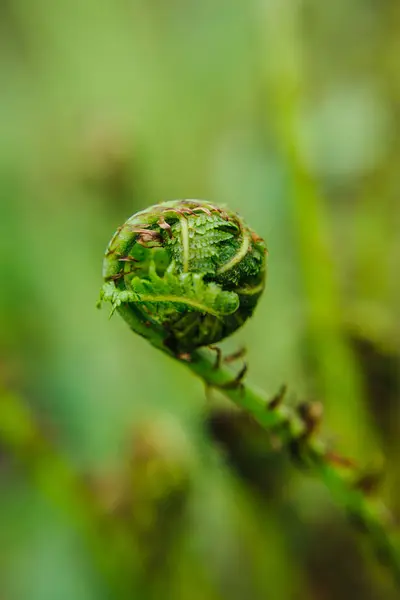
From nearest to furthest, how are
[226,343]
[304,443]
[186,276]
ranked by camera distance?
1. [186,276]
2. [304,443]
3. [226,343]

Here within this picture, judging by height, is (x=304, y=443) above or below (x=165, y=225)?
below

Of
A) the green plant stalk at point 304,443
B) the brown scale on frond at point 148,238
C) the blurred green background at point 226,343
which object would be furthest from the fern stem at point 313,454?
the blurred green background at point 226,343

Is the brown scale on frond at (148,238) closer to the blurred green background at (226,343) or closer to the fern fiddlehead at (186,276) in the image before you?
the fern fiddlehead at (186,276)

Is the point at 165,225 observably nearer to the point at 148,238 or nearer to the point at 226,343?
the point at 148,238

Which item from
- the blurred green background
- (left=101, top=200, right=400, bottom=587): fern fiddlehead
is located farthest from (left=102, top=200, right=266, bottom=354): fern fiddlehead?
Result: the blurred green background

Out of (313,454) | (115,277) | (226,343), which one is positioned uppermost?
(115,277)

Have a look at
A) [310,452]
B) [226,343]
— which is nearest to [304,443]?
[310,452]

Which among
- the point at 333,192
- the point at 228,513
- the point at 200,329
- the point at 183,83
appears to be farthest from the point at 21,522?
the point at 183,83
